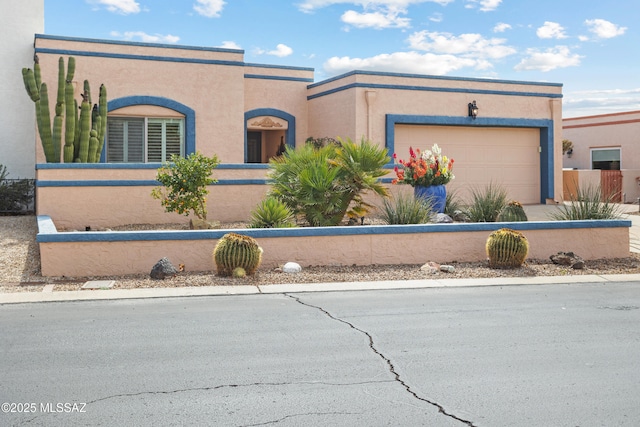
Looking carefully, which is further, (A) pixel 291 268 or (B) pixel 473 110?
(B) pixel 473 110

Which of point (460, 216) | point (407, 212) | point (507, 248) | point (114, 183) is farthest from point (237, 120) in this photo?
point (507, 248)

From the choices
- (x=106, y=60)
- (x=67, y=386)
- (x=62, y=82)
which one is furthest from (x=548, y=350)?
(x=106, y=60)

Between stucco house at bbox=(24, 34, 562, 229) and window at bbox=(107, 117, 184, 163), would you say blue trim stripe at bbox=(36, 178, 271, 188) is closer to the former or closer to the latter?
stucco house at bbox=(24, 34, 562, 229)

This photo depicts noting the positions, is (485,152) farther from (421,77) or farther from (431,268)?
(431,268)

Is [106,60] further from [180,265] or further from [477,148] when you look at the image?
[477,148]

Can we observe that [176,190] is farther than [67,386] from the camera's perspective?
Yes

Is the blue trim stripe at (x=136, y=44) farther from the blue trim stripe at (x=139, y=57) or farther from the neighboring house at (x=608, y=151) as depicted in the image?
the neighboring house at (x=608, y=151)

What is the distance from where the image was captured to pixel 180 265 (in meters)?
11.7

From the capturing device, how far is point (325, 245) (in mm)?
12383

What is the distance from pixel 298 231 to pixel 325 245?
0.56 metres

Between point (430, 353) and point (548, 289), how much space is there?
4.69m

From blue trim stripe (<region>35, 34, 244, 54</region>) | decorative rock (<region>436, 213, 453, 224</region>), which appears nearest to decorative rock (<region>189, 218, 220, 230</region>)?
decorative rock (<region>436, 213, 453, 224</region>)

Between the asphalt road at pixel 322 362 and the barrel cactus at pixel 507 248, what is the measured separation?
2367mm

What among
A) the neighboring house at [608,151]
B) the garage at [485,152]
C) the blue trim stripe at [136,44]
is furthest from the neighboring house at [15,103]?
the neighboring house at [608,151]
